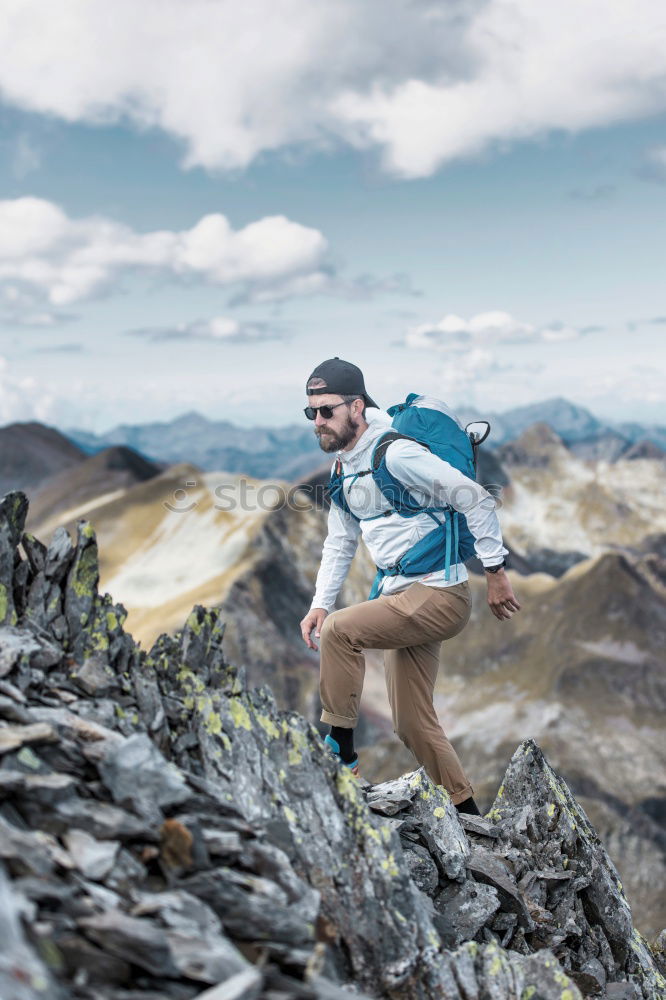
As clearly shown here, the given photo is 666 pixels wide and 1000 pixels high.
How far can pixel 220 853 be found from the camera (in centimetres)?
755

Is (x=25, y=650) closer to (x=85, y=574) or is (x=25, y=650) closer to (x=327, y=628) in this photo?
(x=85, y=574)

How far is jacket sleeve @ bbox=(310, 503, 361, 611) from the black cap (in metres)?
1.90

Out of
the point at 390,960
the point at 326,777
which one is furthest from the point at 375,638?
the point at 390,960

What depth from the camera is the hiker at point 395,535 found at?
1053cm

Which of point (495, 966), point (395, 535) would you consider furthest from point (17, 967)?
point (395, 535)

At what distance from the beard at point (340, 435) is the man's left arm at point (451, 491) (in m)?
0.67

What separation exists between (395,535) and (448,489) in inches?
45.4

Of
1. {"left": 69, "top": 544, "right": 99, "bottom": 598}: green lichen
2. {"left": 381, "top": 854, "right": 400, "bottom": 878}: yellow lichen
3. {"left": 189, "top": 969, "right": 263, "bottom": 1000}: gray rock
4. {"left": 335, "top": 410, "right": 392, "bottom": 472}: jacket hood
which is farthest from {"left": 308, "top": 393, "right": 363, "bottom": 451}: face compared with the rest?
{"left": 189, "top": 969, "right": 263, "bottom": 1000}: gray rock

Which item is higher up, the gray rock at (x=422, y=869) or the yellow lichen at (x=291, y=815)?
the yellow lichen at (x=291, y=815)

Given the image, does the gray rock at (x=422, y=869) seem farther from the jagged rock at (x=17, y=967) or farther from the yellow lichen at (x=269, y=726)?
the jagged rock at (x=17, y=967)

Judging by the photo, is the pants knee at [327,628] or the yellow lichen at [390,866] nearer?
the yellow lichen at [390,866]

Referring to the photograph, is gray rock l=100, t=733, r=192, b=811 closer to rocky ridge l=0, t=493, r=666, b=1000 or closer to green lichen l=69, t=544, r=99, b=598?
rocky ridge l=0, t=493, r=666, b=1000

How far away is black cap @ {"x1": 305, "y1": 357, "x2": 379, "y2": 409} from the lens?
10.8 metres

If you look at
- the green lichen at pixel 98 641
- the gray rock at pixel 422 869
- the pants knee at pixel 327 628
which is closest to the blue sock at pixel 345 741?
the pants knee at pixel 327 628
